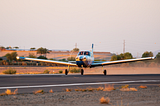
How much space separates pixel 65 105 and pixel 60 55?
17157 cm

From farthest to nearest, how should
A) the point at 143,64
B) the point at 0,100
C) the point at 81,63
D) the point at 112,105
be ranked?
the point at 143,64
the point at 81,63
the point at 0,100
the point at 112,105

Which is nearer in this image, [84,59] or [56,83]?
[56,83]

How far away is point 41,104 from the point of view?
10.7 m

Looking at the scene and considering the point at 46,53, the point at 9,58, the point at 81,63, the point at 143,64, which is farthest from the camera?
the point at 46,53

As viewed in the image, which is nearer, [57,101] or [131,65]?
[57,101]

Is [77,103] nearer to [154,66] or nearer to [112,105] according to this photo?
[112,105]

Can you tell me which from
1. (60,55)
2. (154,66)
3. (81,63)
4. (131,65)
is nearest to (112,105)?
(81,63)

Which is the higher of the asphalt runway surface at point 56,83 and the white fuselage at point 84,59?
the white fuselage at point 84,59

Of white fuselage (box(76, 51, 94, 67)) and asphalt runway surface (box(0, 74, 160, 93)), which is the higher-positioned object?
white fuselage (box(76, 51, 94, 67))

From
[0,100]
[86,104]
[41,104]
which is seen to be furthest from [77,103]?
[0,100]

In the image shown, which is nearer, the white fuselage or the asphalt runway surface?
the asphalt runway surface

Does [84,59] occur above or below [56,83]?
above

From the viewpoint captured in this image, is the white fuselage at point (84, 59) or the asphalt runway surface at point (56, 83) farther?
the white fuselage at point (84, 59)

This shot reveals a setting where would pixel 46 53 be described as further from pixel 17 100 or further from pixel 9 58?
pixel 17 100
